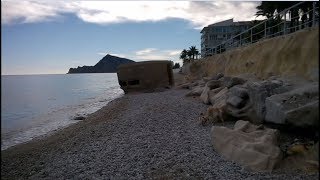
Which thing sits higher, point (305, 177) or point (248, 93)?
point (248, 93)

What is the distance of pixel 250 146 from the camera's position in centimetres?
664

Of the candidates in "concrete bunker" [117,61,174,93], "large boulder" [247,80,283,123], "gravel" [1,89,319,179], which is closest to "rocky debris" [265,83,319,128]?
"large boulder" [247,80,283,123]

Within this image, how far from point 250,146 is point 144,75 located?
83.2ft

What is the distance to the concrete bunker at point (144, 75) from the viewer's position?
31.6 m

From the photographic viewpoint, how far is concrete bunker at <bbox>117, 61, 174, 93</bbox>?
31641mm

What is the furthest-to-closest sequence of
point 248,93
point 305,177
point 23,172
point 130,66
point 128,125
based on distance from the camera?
point 130,66, point 128,125, point 248,93, point 23,172, point 305,177

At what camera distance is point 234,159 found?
6.78m

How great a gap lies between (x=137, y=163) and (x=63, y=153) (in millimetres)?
2905

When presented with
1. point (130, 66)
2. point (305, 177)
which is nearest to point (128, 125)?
point (305, 177)

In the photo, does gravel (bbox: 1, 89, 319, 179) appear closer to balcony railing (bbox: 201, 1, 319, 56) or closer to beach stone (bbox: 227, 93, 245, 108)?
beach stone (bbox: 227, 93, 245, 108)

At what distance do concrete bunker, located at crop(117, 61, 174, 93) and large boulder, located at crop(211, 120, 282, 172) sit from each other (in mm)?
23846

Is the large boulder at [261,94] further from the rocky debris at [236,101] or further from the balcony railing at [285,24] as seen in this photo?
the balcony railing at [285,24]

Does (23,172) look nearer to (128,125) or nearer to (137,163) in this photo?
(137,163)

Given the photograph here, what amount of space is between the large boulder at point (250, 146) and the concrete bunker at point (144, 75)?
2385cm
